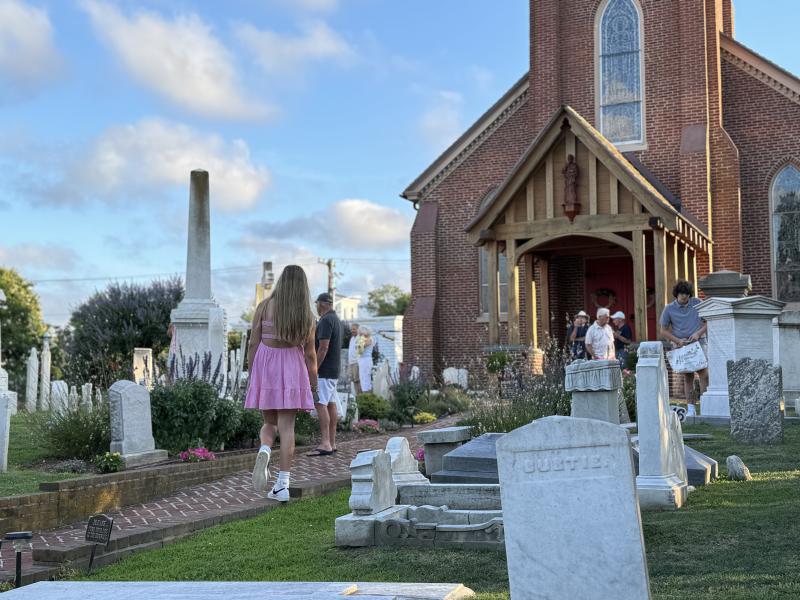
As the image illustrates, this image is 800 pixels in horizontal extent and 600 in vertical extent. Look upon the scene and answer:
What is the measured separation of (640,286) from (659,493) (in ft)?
37.3

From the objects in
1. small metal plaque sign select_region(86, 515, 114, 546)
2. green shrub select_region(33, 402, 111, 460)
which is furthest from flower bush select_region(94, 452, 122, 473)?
small metal plaque sign select_region(86, 515, 114, 546)

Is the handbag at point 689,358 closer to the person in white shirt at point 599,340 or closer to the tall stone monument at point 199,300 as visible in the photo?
the person in white shirt at point 599,340

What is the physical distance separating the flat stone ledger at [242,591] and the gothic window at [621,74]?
19.2m

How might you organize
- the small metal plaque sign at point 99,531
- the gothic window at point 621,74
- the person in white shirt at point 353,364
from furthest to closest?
the gothic window at point 621,74 < the person in white shirt at point 353,364 < the small metal plaque sign at point 99,531

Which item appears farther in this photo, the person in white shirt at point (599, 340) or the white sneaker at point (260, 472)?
the person in white shirt at point (599, 340)

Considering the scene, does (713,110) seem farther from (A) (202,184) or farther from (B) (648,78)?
(A) (202,184)

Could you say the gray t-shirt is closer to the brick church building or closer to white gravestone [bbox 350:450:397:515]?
the brick church building

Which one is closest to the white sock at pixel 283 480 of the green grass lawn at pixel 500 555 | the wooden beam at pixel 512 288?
the green grass lawn at pixel 500 555

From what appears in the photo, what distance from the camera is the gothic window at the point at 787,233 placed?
2105 cm

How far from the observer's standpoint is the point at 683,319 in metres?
12.5

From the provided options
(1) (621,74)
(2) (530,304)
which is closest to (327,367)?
(2) (530,304)

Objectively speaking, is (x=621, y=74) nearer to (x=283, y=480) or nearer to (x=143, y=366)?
(x=143, y=366)

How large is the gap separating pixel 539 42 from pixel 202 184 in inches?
465

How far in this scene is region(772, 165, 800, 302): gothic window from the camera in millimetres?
21047
